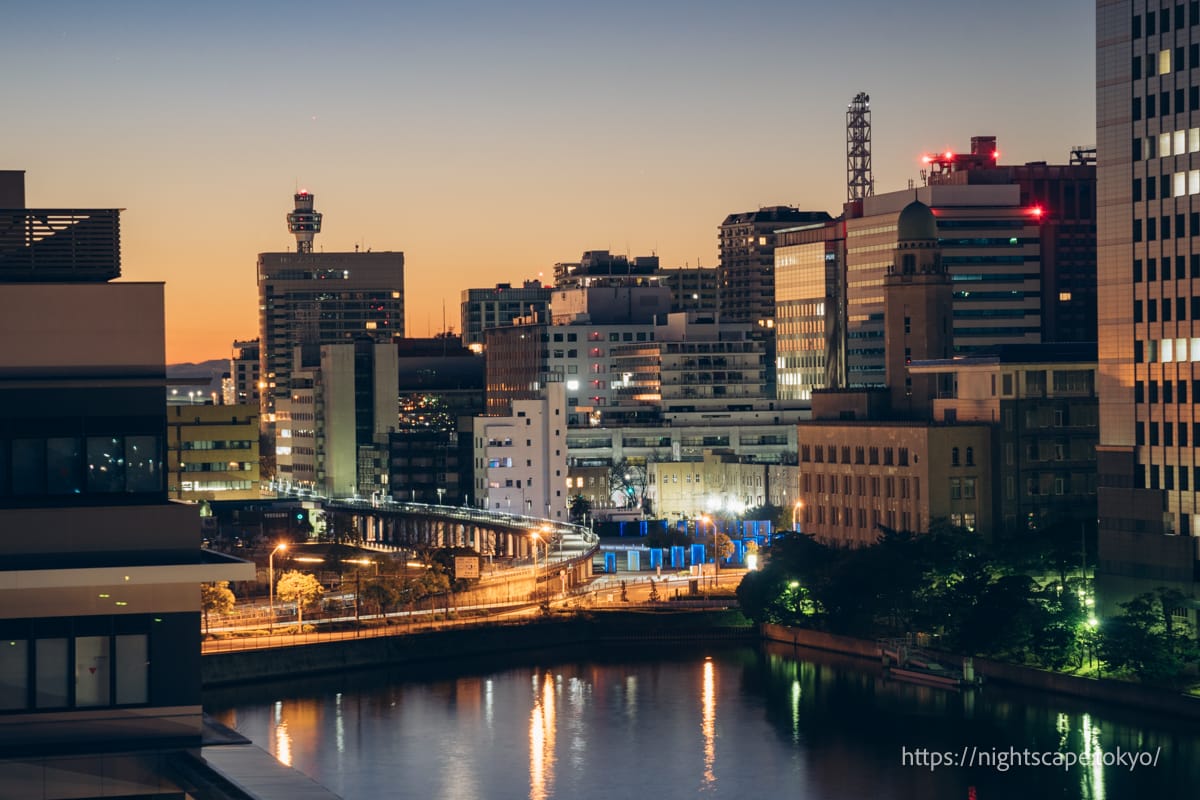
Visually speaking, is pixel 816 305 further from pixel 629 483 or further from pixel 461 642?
pixel 461 642

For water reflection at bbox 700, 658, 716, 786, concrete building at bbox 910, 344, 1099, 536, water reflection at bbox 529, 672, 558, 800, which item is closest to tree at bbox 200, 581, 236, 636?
water reflection at bbox 529, 672, 558, 800

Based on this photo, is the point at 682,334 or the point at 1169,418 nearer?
the point at 1169,418

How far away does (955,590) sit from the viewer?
9119 centimetres

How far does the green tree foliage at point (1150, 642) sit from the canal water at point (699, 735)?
1813mm

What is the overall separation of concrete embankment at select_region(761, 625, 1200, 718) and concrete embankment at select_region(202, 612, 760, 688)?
314 inches

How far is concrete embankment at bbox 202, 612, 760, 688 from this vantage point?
304ft

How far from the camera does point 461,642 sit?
102 m

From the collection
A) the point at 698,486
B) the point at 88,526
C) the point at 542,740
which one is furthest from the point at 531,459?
the point at 88,526

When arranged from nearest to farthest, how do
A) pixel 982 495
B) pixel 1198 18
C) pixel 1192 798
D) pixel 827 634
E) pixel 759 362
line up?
pixel 1192 798
pixel 1198 18
pixel 827 634
pixel 982 495
pixel 759 362

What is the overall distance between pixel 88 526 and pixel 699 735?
5175cm

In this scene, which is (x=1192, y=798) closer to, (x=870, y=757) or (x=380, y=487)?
(x=870, y=757)

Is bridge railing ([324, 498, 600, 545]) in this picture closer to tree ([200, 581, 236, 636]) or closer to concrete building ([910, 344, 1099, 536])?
concrete building ([910, 344, 1099, 536])

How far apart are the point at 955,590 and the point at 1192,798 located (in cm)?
2746

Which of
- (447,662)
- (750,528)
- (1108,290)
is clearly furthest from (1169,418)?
(750,528)
